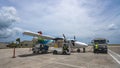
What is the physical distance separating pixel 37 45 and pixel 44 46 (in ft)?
6.45

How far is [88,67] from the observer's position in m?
11.3

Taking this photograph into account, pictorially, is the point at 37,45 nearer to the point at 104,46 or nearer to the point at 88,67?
the point at 104,46

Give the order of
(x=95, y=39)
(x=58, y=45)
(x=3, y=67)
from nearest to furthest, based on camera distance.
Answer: (x=3, y=67)
(x=58, y=45)
(x=95, y=39)

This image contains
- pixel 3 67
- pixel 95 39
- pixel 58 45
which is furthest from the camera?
pixel 95 39

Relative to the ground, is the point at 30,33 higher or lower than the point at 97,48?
higher

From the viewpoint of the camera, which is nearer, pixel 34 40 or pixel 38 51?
pixel 38 51

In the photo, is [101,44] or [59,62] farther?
[101,44]

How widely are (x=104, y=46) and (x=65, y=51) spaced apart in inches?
307

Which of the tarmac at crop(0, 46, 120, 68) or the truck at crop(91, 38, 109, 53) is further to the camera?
the truck at crop(91, 38, 109, 53)

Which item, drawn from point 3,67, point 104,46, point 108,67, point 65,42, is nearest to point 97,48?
point 104,46

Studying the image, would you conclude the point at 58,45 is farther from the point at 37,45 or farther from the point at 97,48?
the point at 97,48

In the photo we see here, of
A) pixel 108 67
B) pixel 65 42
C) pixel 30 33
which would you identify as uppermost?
pixel 30 33

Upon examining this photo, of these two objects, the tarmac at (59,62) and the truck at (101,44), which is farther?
the truck at (101,44)

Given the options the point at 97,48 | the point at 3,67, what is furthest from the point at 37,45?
the point at 3,67
